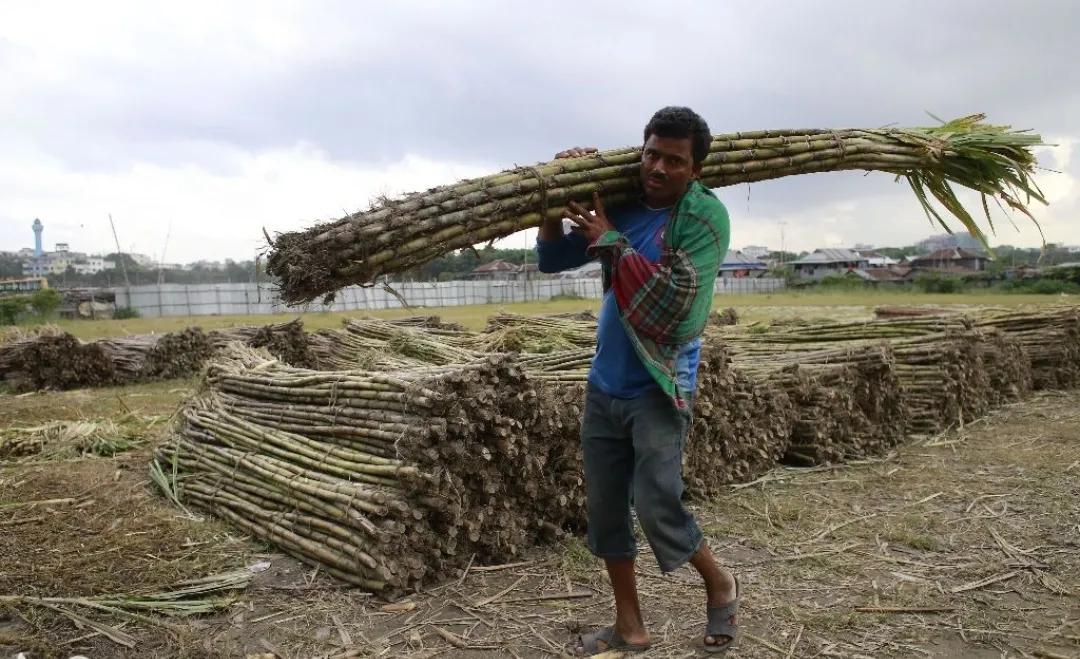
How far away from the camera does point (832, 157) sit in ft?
14.6

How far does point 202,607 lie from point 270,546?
78 centimetres

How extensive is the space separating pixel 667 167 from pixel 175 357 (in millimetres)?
12014

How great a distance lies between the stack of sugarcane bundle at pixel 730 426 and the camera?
5.39m

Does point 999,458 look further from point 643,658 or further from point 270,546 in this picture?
point 270,546

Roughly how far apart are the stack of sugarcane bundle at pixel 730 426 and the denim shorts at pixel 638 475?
2.14m

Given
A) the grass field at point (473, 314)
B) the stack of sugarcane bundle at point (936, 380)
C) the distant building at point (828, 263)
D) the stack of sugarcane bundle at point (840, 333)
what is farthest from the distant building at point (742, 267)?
the stack of sugarcane bundle at point (936, 380)

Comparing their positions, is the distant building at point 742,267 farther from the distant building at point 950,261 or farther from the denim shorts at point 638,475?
the denim shorts at point 638,475

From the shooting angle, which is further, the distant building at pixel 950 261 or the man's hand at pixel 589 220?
the distant building at pixel 950 261

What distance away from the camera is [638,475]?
3041mm

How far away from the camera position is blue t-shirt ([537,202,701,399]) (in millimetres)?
→ 3047

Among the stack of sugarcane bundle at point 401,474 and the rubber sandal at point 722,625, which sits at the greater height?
the stack of sugarcane bundle at point 401,474

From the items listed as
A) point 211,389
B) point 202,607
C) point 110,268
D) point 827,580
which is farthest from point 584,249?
point 110,268

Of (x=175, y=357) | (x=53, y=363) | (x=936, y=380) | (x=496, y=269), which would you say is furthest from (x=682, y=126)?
(x=53, y=363)

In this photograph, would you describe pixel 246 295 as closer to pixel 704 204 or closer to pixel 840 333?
pixel 840 333
